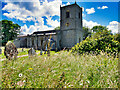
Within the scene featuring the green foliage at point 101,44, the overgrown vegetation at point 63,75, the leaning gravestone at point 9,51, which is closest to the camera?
the overgrown vegetation at point 63,75

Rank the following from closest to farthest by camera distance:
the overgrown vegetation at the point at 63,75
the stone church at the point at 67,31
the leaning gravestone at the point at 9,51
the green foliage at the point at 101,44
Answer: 1. the overgrown vegetation at the point at 63,75
2. the green foliage at the point at 101,44
3. the leaning gravestone at the point at 9,51
4. the stone church at the point at 67,31

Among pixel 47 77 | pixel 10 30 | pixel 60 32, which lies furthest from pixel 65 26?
pixel 47 77

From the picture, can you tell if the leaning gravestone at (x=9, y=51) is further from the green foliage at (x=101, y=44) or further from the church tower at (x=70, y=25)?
the church tower at (x=70, y=25)

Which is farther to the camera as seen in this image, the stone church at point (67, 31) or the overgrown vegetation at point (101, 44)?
the stone church at point (67, 31)

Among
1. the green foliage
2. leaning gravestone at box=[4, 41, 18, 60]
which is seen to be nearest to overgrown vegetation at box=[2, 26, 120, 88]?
the green foliage

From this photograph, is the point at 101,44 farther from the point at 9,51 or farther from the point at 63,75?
the point at 9,51

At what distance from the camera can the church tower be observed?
19.3m

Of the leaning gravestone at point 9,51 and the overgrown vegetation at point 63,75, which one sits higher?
the leaning gravestone at point 9,51

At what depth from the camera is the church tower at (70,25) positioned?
19266 millimetres

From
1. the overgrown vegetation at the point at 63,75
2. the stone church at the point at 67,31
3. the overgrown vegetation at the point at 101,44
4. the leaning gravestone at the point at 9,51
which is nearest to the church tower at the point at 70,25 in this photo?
the stone church at the point at 67,31

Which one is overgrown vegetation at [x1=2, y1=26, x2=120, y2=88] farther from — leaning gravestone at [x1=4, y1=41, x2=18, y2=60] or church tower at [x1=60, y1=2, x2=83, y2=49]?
church tower at [x1=60, y1=2, x2=83, y2=49]

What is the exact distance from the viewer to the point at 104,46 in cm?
438

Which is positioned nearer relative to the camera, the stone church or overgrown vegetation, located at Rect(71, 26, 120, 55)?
overgrown vegetation, located at Rect(71, 26, 120, 55)

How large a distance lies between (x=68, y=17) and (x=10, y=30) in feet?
47.9
